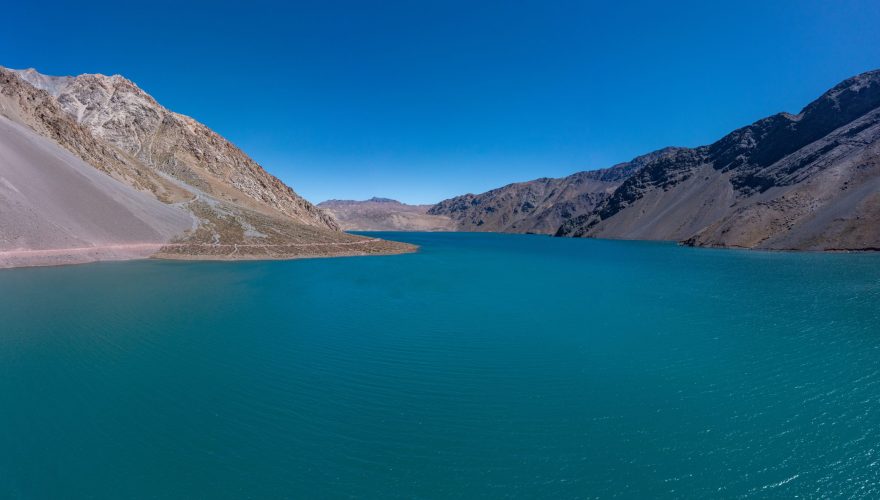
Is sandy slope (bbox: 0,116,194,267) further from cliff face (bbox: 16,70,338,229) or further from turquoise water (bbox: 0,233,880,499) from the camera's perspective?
cliff face (bbox: 16,70,338,229)

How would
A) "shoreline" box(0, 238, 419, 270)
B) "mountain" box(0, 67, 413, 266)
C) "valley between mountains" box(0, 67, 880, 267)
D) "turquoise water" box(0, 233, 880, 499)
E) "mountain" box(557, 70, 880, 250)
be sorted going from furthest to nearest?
"mountain" box(557, 70, 880, 250) → "valley between mountains" box(0, 67, 880, 267) → "mountain" box(0, 67, 413, 266) → "shoreline" box(0, 238, 419, 270) → "turquoise water" box(0, 233, 880, 499)

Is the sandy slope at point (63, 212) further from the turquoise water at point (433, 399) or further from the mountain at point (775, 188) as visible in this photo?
the mountain at point (775, 188)

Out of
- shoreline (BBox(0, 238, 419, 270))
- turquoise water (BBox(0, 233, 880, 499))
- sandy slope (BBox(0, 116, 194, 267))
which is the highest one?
sandy slope (BBox(0, 116, 194, 267))

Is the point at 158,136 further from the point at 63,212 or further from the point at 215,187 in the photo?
the point at 63,212

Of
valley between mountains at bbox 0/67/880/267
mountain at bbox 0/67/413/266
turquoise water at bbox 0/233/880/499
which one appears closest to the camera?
turquoise water at bbox 0/233/880/499

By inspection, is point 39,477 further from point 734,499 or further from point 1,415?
point 734,499

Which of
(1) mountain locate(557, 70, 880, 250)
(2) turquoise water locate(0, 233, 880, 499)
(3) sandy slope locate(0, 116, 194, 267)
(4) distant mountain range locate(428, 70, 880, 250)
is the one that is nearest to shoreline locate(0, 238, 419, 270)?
(3) sandy slope locate(0, 116, 194, 267)

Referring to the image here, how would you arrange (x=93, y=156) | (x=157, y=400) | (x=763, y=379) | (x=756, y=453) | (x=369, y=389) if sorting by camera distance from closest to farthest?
(x=756, y=453) < (x=157, y=400) < (x=369, y=389) < (x=763, y=379) < (x=93, y=156)

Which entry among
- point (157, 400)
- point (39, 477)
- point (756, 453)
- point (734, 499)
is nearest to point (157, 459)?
point (39, 477)
